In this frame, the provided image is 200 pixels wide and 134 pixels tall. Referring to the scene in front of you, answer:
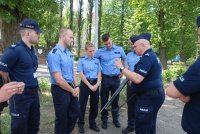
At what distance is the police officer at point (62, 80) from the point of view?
5.83 m

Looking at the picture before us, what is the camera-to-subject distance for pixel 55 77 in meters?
5.81

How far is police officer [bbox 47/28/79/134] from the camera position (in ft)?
19.1

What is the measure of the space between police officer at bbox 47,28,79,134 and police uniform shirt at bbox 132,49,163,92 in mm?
1268

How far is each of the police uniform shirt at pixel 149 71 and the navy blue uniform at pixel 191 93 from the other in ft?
5.86

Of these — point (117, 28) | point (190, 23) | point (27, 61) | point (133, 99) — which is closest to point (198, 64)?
point (27, 61)

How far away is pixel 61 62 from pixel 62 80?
1.11 ft

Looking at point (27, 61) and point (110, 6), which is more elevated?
point (110, 6)

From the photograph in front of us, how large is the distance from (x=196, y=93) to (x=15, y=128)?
3.11 meters

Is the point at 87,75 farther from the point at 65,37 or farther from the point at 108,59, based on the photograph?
the point at 65,37

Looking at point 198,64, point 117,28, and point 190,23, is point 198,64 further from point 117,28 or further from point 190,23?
point 117,28

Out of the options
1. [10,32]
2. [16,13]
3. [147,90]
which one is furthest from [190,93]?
[10,32]

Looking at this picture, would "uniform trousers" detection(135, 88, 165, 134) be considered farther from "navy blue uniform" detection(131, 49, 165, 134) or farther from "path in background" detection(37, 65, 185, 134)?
A: "path in background" detection(37, 65, 185, 134)

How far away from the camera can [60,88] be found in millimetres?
5953

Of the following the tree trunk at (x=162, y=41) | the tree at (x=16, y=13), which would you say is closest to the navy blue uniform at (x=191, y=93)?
the tree at (x=16, y=13)
